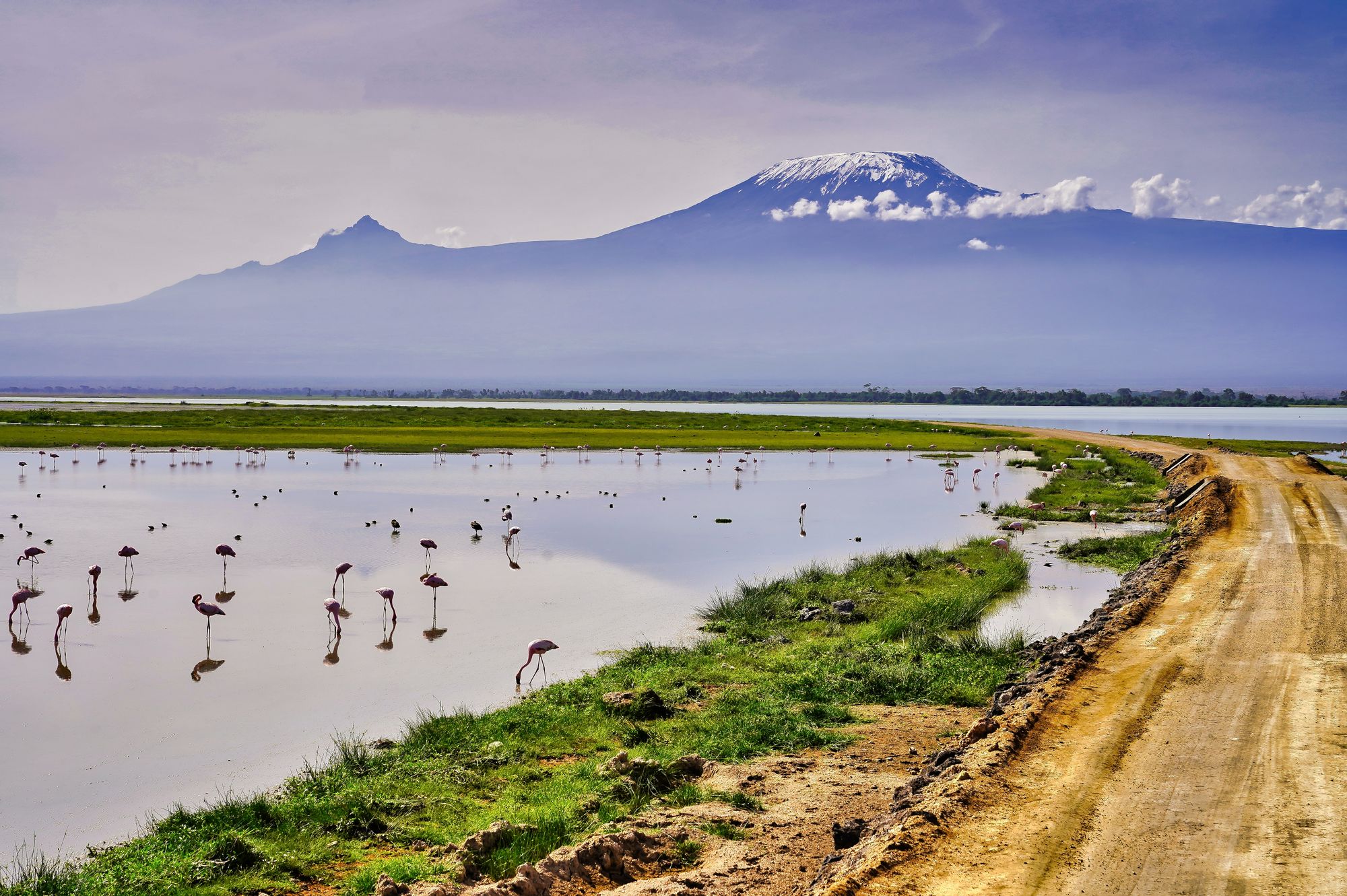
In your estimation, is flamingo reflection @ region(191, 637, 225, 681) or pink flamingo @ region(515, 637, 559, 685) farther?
flamingo reflection @ region(191, 637, 225, 681)

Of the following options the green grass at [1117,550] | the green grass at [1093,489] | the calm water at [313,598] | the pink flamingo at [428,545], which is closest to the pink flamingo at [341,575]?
the calm water at [313,598]

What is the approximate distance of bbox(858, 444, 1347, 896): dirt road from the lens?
587 cm

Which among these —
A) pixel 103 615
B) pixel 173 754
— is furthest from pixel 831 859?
pixel 103 615

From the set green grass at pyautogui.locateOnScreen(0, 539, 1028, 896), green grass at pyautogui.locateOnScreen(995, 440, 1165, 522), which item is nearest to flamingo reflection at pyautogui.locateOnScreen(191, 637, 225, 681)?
green grass at pyautogui.locateOnScreen(0, 539, 1028, 896)

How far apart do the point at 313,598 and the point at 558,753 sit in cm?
862

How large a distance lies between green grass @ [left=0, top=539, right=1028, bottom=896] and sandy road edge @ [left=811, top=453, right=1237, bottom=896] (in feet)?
3.73

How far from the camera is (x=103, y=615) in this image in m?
15.2

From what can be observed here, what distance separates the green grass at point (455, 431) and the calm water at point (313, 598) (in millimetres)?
23741

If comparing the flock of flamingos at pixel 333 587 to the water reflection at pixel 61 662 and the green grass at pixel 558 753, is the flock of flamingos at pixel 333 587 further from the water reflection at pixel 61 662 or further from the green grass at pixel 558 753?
the green grass at pixel 558 753

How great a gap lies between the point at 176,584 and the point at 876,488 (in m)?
27.7

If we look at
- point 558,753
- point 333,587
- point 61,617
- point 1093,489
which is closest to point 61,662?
point 61,617

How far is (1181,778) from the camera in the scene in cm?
731

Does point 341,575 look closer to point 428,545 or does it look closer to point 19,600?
point 428,545

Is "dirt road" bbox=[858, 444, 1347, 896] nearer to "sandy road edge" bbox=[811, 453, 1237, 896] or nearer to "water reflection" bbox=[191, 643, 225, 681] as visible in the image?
"sandy road edge" bbox=[811, 453, 1237, 896]
